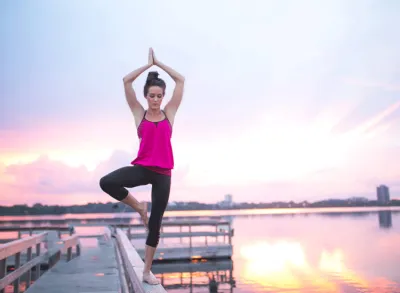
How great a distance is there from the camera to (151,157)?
8.92 feet

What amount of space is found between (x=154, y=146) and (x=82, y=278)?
4288 millimetres

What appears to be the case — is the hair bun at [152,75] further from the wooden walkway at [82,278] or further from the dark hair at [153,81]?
the wooden walkway at [82,278]

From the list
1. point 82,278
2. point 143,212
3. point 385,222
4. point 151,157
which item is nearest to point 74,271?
point 82,278

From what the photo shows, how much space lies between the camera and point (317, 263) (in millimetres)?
22328

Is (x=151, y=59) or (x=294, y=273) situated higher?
(x=151, y=59)

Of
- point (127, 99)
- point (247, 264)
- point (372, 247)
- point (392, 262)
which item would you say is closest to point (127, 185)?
point (127, 99)

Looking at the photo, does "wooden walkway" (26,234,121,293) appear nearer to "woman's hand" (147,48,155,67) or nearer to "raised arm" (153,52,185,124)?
"raised arm" (153,52,185,124)

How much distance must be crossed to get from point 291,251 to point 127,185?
27424 millimetres

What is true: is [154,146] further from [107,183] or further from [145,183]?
[107,183]

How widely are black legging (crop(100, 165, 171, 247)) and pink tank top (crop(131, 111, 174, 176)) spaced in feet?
0.19

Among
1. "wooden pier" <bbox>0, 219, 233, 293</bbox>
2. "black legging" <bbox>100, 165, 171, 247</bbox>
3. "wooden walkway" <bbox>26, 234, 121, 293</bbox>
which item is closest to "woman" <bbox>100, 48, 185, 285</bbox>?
"black legging" <bbox>100, 165, 171, 247</bbox>

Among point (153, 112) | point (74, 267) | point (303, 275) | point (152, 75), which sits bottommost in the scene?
point (303, 275)

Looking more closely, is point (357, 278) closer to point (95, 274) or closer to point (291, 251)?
point (291, 251)

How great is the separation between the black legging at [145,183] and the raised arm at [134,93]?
33 centimetres
